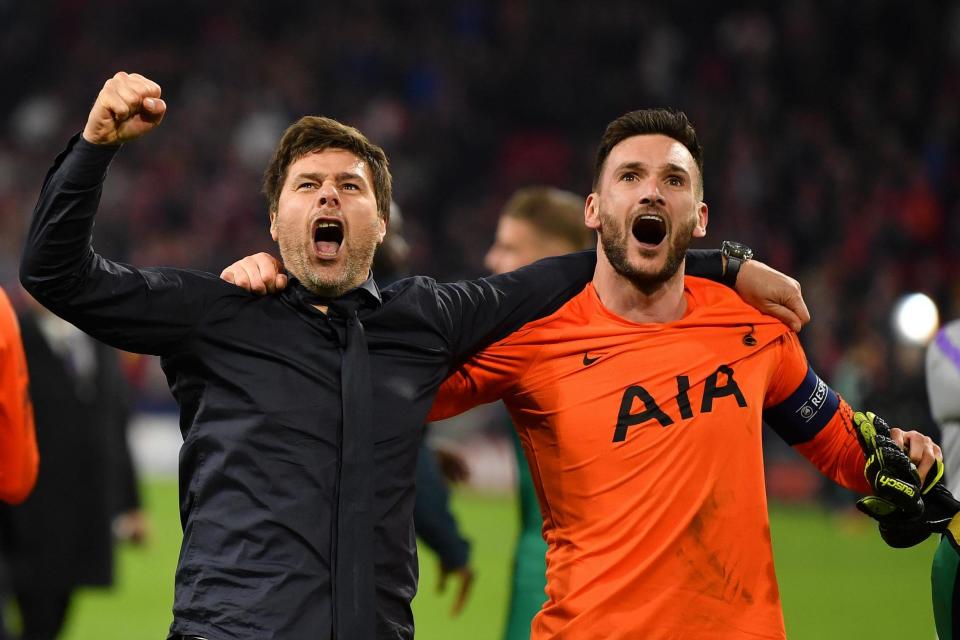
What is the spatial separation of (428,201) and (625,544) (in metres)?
16.5

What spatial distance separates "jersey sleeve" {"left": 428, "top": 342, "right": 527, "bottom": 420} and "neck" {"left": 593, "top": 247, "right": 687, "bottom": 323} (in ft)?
1.03

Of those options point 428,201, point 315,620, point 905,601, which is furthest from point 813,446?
point 428,201

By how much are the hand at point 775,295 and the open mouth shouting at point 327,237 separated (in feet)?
3.89

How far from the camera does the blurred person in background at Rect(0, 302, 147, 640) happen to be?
672cm

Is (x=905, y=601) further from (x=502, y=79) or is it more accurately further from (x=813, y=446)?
(x=502, y=79)

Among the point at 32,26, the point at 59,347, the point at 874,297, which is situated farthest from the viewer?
the point at 32,26

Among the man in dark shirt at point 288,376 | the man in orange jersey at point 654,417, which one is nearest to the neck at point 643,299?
the man in orange jersey at point 654,417

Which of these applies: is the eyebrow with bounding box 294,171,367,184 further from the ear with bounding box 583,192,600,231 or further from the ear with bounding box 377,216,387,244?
the ear with bounding box 583,192,600,231

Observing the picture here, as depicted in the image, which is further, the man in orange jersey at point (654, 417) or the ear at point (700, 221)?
the ear at point (700, 221)

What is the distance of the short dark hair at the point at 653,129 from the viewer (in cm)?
364

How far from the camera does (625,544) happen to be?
131 inches

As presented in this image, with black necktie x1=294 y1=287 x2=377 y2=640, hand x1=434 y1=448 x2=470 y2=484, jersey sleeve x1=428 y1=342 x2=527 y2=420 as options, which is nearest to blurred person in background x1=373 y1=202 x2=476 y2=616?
hand x1=434 y1=448 x2=470 y2=484

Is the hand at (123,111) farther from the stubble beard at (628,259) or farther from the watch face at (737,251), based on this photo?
the watch face at (737,251)

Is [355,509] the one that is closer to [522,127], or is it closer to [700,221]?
[700,221]
